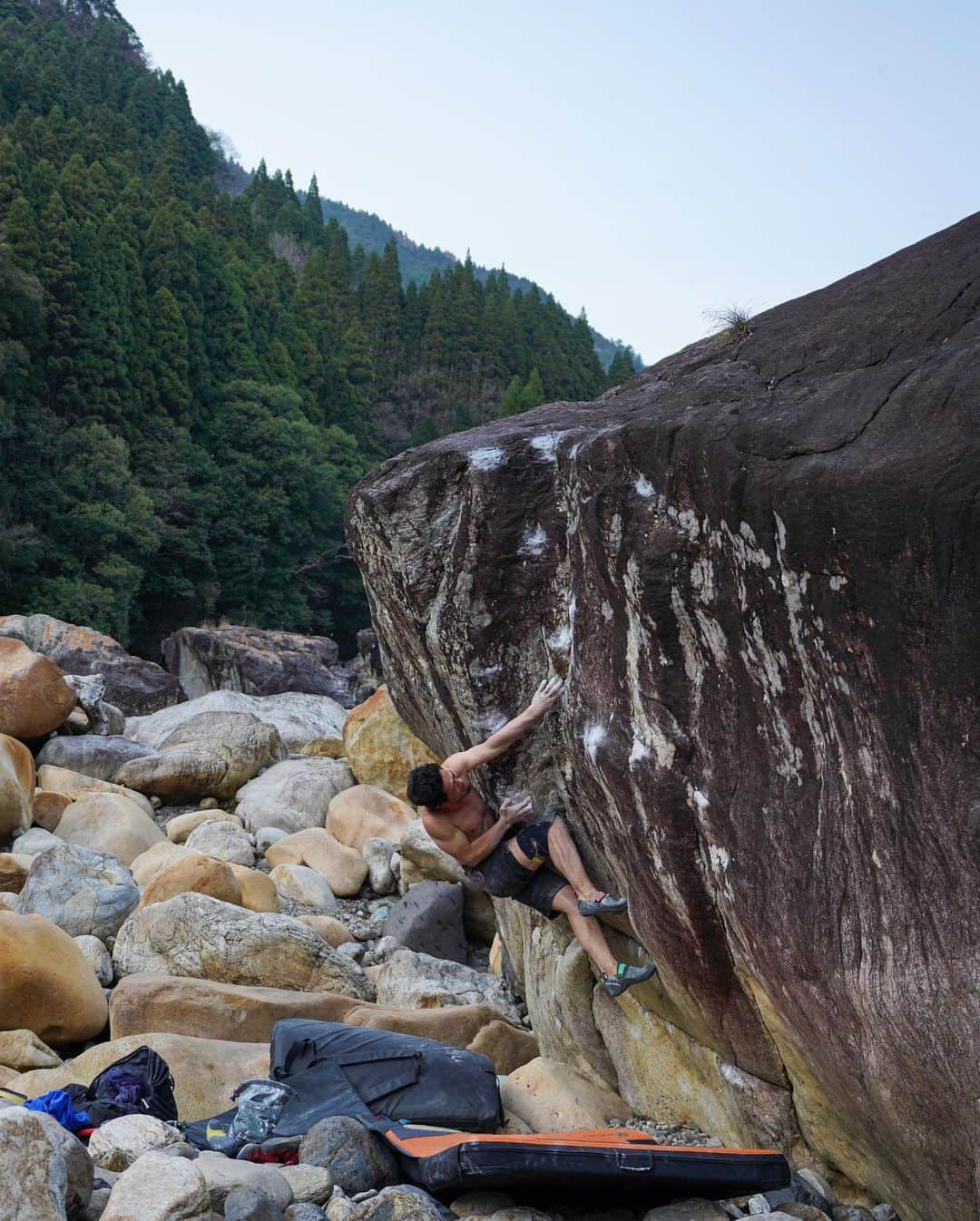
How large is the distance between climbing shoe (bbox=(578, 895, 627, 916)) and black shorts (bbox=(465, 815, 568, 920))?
0.27 m

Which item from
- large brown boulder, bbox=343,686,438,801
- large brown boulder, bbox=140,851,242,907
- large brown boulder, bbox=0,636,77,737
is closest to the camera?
large brown boulder, bbox=140,851,242,907

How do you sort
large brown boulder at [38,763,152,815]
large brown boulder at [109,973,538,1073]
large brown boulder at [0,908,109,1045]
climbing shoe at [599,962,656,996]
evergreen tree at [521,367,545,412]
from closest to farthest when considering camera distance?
climbing shoe at [599,962,656,996] → large brown boulder at [109,973,538,1073] → large brown boulder at [0,908,109,1045] → large brown boulder at [38,763,152,815] → evergreen tree at [521,367,545,412]

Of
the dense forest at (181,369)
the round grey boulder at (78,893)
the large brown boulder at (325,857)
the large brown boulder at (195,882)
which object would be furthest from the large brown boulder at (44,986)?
the dense forest at (181,369)

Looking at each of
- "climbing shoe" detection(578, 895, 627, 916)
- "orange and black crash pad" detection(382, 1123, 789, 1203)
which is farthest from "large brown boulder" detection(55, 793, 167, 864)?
"orange and black crash pad" detection(382, 1123, 789, 1203)

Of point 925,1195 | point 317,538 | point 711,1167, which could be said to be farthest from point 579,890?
point 317,538

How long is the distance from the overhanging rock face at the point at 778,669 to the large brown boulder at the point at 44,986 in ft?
9.33

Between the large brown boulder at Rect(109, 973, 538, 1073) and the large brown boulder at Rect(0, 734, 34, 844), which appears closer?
the large brown boulder at Rect(109, 973, 538, 1073)

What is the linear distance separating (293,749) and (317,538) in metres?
26.0

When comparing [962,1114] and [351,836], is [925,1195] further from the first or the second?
[351,836]

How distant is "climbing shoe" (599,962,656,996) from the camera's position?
5097 mm

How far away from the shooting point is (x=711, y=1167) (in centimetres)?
412

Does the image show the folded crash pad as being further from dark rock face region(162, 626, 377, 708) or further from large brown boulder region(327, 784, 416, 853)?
dark rock face region(162, 626, 377, 708)

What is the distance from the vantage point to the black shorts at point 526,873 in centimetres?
561

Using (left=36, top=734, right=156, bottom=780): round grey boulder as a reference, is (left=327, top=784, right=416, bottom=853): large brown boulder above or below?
below
